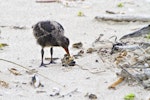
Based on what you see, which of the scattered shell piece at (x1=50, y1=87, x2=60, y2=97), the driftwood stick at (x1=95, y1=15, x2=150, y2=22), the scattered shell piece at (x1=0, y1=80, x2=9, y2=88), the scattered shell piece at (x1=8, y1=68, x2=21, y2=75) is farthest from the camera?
the driftwood stick at (x1=95, y1=15, x2=150, y2=22)

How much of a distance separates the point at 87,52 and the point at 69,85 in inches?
58.2

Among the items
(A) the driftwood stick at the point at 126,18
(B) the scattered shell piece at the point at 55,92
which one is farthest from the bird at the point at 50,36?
(A) the driftwood stick at the point at 126,18

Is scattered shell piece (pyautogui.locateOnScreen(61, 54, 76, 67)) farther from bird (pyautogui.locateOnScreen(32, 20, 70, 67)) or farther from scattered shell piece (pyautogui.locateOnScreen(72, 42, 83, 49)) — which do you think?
scattered shell piece (pyautogui.locateOnScreen(72, 42, 83, 49))

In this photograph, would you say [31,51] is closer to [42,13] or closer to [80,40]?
[80,40]

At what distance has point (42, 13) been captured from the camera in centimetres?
Result: 1112

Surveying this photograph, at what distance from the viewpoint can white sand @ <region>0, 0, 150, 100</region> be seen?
21.5 feet

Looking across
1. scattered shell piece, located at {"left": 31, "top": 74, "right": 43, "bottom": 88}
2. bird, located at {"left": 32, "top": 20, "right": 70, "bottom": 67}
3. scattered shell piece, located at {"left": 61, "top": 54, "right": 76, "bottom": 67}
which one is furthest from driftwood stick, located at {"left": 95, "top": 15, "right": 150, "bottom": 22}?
scattered shell piece, located at {"left": 31, "top": 74, "right": 43, "bottom": 88}

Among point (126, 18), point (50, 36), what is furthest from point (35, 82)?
point (126, 18)

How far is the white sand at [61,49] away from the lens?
21.5 ft

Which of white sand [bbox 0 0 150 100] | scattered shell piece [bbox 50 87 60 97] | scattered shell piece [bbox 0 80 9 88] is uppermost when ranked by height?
scattered shell piece [bbox 50 87 60 97]

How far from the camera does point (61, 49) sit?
8688 millimetres

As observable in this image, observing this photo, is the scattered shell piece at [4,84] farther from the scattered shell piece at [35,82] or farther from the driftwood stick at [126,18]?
the driftwood stick at [126,18]

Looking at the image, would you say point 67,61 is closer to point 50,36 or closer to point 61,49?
point 50,36

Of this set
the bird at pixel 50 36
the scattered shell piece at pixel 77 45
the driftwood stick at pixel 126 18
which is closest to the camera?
the bird at pixel 50 36
